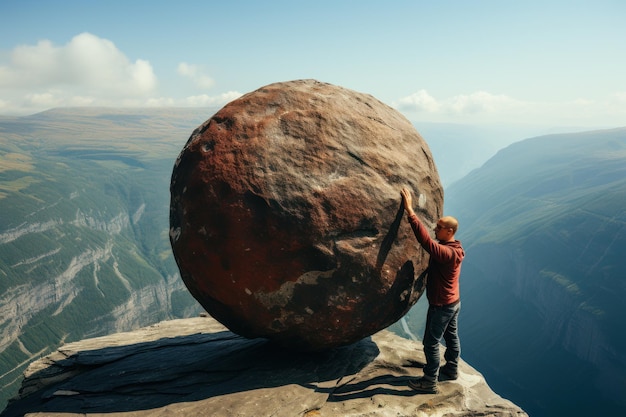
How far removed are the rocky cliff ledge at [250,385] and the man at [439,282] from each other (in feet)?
3.17

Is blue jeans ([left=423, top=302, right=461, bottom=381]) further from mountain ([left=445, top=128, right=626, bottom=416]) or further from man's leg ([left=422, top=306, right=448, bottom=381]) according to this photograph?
mountain ([left=445, top=128, right=626, bottom=416])

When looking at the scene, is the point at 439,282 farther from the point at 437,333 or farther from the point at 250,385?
the point at 250,385

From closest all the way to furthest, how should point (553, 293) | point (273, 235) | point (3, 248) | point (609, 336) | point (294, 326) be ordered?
point (273, 235) → point (294, 326) → point (609, 336) → point (553, 293) → point (3, 248)

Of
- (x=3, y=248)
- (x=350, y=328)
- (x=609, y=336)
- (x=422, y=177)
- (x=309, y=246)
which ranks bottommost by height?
(x=609, y=336)

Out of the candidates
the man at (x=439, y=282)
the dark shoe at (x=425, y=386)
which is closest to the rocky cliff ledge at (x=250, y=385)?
the dark shoe at (x=425, y=386)

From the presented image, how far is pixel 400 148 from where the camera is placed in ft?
29.9

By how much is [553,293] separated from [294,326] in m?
161

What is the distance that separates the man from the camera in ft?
26.5

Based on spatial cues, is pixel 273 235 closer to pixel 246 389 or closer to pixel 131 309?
pixel 246 389

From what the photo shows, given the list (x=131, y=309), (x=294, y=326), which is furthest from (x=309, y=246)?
(x=131, y=309)

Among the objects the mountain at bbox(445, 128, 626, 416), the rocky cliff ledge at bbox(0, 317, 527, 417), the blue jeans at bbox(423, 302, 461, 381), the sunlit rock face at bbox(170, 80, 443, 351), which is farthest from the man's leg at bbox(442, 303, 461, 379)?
the mountain at bbox(445, 128, 626, 416)

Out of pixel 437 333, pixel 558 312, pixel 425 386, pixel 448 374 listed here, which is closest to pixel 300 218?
pixel 437 333

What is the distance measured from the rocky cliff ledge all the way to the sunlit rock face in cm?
100

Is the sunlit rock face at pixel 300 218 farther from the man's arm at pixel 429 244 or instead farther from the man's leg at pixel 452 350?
the man's leg at pixel 452 350
